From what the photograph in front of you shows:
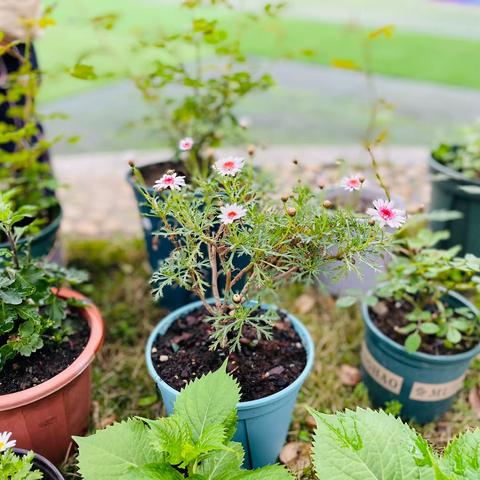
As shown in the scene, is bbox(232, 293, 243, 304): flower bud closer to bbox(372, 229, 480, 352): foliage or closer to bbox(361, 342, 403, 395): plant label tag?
bbox(372, 229, 480, 352): foliage

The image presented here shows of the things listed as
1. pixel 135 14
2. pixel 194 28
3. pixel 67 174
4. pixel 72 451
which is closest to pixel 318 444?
pixel 72 451

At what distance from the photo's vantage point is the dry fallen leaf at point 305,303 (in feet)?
6.93

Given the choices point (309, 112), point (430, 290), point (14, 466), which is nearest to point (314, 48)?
point (309, 112)

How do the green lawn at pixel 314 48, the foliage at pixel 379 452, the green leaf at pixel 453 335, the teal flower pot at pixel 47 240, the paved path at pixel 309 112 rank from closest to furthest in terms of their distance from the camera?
1. the foliage at pixel 379 452
2. the green leaf at pixel 453 335
3. the teal flower pot at pixel 47 240
4. the paved path at pixel 309 112
5. the green lawn at pixel 314 48

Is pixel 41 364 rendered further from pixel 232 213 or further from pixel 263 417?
pixel 232 213

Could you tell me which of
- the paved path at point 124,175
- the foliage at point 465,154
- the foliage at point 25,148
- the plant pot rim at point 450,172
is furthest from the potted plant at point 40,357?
the foliage at point 465,154

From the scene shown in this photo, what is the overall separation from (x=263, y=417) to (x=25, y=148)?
1389 mm

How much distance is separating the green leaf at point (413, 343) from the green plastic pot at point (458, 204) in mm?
830

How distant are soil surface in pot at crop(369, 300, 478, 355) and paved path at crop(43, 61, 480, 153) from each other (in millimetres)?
2040

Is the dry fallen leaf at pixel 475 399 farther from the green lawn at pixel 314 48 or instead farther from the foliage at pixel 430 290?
the green lawn at pixel 314 48

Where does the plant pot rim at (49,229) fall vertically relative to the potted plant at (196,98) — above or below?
below

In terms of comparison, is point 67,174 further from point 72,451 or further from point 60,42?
point 60,42

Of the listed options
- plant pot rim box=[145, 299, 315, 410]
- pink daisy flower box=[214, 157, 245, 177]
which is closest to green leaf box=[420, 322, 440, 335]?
plant pot rim box=[145, 299, 315, 410]

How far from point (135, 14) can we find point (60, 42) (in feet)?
6.14
